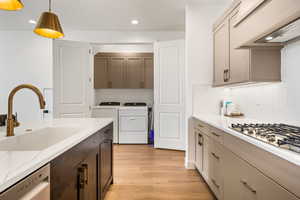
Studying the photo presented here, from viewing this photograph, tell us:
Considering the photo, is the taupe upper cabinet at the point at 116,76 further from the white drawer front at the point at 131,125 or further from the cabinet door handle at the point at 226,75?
the cabinet door handle at the point at 226,75

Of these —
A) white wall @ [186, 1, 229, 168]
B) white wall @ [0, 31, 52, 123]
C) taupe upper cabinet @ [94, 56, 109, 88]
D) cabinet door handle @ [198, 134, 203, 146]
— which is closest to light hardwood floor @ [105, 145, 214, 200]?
white wall @ [186, 1, 229, 168]

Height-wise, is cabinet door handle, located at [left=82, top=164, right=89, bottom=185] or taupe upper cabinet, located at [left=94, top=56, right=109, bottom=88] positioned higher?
taupe upper cabinet, located at [left=94, top=56, right=109, bottom=88]

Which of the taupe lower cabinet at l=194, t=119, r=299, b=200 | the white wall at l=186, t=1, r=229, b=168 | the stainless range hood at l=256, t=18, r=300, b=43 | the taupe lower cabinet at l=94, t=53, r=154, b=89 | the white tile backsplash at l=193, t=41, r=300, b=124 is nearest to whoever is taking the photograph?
the taupe lower cabinet at l=194, t=119, r=299, b=200

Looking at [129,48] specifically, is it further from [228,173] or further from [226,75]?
[228,173]

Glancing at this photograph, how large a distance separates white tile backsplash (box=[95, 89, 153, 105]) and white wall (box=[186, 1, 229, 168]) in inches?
99.7

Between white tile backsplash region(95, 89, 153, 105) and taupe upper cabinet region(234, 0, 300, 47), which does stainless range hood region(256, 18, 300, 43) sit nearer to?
taupe upper cabinet region(234, 0, 300, 47)

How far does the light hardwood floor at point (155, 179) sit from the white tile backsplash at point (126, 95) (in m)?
2.05

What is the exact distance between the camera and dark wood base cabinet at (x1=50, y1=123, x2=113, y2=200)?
3.03ft

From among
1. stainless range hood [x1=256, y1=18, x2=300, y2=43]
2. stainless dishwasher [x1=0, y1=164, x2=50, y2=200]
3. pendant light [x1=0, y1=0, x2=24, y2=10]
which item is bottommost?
stainless dishwasher [x1=0, y1=164, x2=50, y2=200]

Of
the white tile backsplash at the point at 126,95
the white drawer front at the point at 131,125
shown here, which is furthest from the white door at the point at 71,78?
the white tile backsplash at the point at 126,95

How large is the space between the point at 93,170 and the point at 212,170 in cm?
125

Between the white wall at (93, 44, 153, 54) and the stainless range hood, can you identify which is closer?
the stainless range hood

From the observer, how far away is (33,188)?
705mm

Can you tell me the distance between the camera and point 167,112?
408cm
